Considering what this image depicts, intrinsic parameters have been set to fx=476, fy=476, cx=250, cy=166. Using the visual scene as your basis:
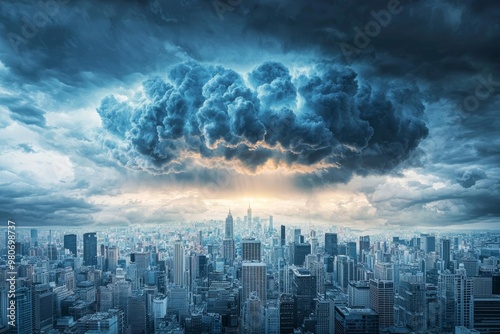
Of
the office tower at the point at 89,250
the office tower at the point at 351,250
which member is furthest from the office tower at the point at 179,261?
the office tower at the point at 351,250

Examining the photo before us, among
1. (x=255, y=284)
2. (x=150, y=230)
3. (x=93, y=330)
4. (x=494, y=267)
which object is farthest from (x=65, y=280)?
(x=494, y=267)

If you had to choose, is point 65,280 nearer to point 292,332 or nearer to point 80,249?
point 80,249

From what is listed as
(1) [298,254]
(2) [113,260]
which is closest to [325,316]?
(1) [298,254]

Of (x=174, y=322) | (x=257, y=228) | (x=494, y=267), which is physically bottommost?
(x=174, y=322)

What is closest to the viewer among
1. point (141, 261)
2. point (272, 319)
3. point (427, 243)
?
point (272, 319)

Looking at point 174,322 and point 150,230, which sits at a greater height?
point 150,230

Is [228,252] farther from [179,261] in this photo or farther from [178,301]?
[178,301]

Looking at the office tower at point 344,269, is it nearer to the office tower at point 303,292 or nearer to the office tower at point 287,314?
the office tower at point 303,292
